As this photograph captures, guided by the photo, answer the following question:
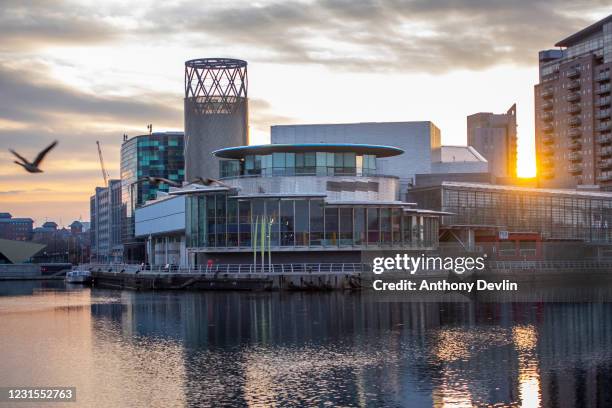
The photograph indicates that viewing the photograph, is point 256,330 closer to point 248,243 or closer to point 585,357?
point 585,357

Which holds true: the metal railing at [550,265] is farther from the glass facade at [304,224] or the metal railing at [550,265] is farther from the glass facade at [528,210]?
the glass facade at [304,224]

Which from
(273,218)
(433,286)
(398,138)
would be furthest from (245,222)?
(398,138)

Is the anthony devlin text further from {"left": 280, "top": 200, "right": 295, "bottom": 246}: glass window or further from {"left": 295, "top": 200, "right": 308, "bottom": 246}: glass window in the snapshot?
{"left": 280, "top": 200, "right": 295, "bottom": 246}: glass window

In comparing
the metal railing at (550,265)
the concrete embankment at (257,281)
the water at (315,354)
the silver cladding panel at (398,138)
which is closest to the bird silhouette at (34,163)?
the water at (315,354)

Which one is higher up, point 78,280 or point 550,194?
point 550,194

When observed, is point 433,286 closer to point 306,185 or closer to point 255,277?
point 306,185

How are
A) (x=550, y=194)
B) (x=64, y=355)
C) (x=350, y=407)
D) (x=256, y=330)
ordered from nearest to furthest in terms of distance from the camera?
(x=350, y=407) → (x=64, y=355) → (x=256, y=330) → (x=550, y=194)

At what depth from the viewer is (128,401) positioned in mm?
43062

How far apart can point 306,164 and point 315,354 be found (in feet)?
228

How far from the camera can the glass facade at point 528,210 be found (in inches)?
5586

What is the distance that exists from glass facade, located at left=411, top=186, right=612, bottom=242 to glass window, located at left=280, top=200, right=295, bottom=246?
30056 mm

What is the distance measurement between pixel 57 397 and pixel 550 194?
122951 mm

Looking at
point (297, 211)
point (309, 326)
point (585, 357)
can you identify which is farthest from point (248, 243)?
point (585, 357)

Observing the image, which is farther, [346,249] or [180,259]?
[180,259]
